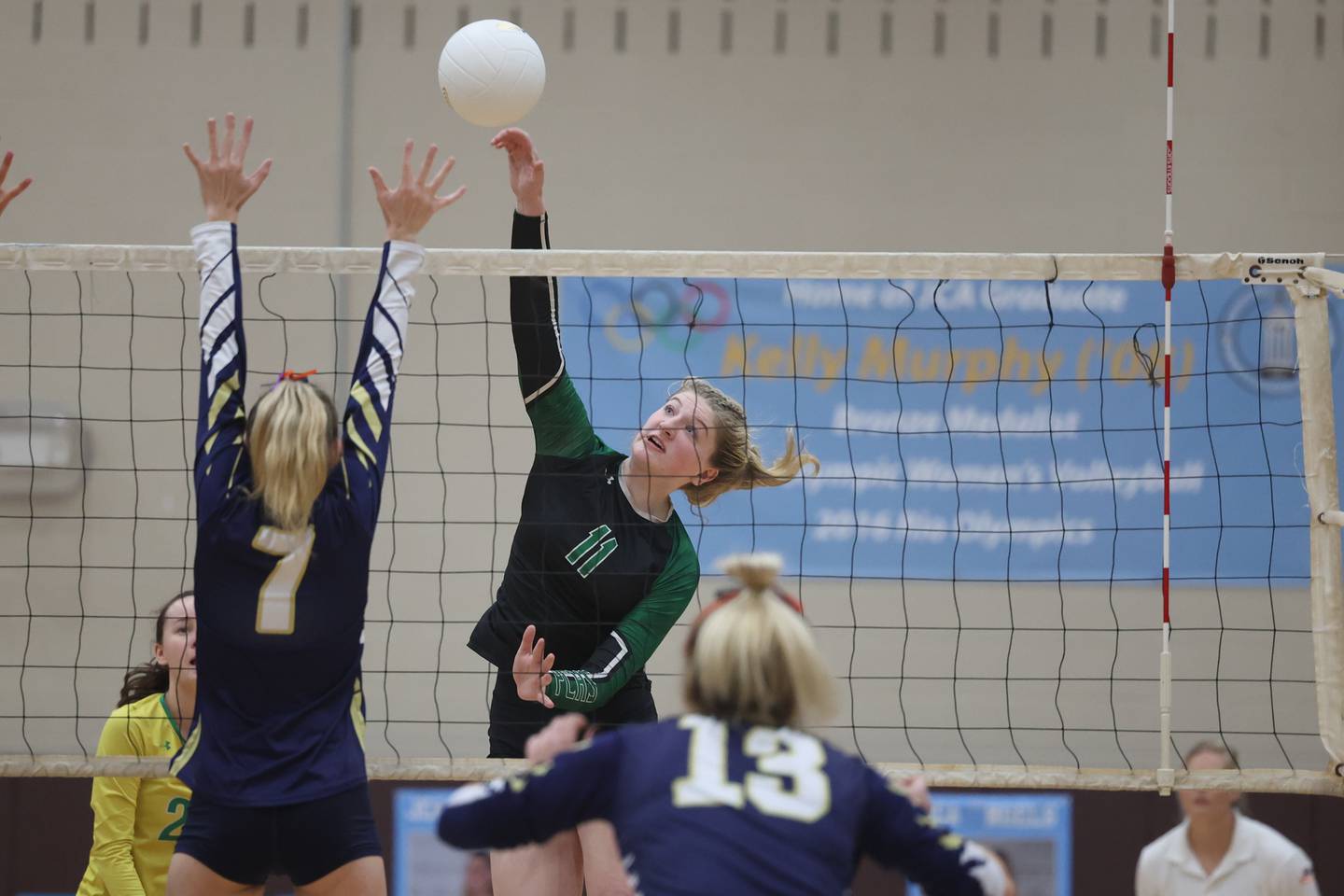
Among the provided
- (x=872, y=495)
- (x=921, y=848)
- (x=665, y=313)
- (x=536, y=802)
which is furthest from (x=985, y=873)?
(x=665, y=313)

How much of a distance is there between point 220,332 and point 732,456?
177 cm

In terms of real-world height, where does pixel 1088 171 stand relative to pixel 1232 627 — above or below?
above

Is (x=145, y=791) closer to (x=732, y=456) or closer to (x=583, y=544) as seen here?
(x=583, y=544)

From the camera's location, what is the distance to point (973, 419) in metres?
7.77

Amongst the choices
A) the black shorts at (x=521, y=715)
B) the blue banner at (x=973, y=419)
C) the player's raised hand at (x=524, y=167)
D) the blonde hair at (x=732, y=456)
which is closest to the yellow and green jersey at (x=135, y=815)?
the black shorts at (x=521, y=715)

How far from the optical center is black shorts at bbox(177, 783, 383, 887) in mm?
3250

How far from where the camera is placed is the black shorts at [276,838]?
128 inches

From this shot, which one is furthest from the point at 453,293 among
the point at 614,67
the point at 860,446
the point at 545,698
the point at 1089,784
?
the point at 1089,784

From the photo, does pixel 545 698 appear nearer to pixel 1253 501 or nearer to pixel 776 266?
pixel 776 266

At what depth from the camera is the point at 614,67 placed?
816 centimetres

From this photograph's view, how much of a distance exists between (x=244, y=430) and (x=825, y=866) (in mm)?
1730

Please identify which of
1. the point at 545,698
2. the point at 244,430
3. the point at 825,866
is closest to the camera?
the point at 825,866

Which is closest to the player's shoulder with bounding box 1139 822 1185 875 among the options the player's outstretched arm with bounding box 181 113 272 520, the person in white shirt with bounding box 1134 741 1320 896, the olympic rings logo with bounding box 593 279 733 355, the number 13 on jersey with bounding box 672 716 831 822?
the person in white shirt with bounding box 1134 741 1320 896

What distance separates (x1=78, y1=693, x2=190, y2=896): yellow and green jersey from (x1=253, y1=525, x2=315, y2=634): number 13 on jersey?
1.61m
